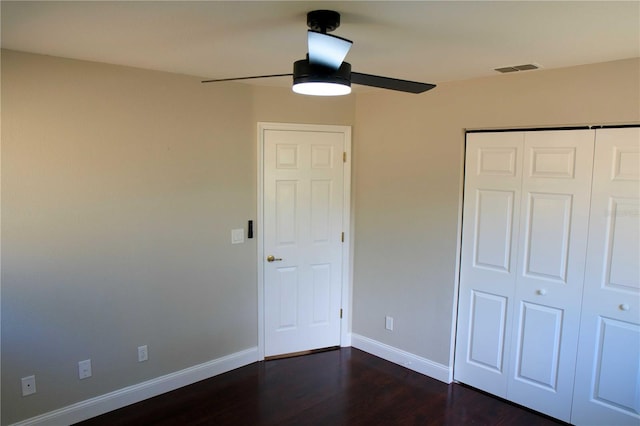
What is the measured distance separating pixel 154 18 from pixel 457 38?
1.44m

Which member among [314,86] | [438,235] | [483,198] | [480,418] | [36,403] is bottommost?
[480,418]

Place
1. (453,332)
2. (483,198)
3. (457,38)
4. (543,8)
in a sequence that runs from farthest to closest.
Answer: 1. (453,332)
2. (483,198)
3. (457,38)
4. (543,8)

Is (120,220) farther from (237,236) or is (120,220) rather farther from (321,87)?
(321,87)

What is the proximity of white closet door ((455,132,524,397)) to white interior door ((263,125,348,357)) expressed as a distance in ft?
3.83

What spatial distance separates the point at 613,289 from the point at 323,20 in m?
2.43

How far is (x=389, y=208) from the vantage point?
12.1 feet

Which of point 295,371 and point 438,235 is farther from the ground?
point 438,235

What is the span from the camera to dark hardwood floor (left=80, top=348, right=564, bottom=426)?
2916 mm

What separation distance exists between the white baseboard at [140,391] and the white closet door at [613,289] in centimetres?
259

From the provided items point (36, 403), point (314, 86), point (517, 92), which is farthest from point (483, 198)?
point (36, 403)

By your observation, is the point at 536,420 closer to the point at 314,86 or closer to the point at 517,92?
the point at 517,92

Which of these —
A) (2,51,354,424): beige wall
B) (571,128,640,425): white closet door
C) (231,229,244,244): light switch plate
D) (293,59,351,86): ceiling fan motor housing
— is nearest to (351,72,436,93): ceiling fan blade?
(293,59,351,86): ceiling fan motor housing

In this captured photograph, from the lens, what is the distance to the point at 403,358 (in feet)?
12.2

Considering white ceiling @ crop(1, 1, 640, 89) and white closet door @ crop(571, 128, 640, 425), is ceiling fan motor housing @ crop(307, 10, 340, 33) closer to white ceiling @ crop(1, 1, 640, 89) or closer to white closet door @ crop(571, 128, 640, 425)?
white ceiling @ crop(1, 1, 640, 89)
